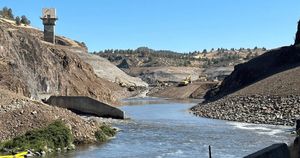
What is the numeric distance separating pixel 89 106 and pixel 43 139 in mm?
25852

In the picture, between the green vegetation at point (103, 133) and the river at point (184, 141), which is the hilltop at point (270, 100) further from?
the green vegetation at point (103, 133)

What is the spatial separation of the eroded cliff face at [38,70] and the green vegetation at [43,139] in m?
21.8

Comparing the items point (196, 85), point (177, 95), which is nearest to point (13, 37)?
point (177, 95)

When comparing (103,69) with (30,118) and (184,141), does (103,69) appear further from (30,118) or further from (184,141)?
(30,118)

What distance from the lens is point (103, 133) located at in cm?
3497

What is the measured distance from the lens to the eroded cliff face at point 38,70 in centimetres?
5834

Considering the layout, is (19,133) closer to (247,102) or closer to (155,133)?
(155,133)

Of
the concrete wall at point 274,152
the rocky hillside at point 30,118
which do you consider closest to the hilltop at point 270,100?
the rocky hillside at point 30,118

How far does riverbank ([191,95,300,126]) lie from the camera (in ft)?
169

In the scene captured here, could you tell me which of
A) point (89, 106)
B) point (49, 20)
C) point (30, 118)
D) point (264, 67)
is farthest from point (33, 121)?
Result: point (49, 20)

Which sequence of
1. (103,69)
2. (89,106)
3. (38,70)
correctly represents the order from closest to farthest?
1. (89,106)
2. (38,70)
3. (103,69)

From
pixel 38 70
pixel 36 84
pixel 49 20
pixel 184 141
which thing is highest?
pixel 49 20

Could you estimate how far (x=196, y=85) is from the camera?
154500mm

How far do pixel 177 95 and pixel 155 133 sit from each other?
102707mm
